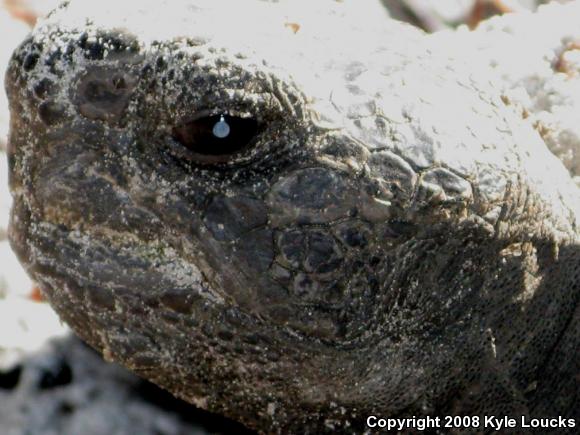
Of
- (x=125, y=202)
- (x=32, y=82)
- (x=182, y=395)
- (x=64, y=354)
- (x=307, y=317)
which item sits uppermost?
(x=32, y=82)

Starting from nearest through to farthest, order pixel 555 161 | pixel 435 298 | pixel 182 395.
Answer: pixel 435 298 → pixel 182 395 → pixel 555 161

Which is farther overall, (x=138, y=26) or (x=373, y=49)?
(x=373, y=49)

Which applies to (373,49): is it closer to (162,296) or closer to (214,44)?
(214,44)

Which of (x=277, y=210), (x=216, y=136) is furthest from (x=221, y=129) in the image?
(x=277, y=210)

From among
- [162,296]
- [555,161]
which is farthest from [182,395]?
[555,161]

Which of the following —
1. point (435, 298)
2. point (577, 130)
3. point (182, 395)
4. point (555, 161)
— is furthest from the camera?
point (577, 130)

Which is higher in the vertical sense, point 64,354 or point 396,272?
point 396,272
